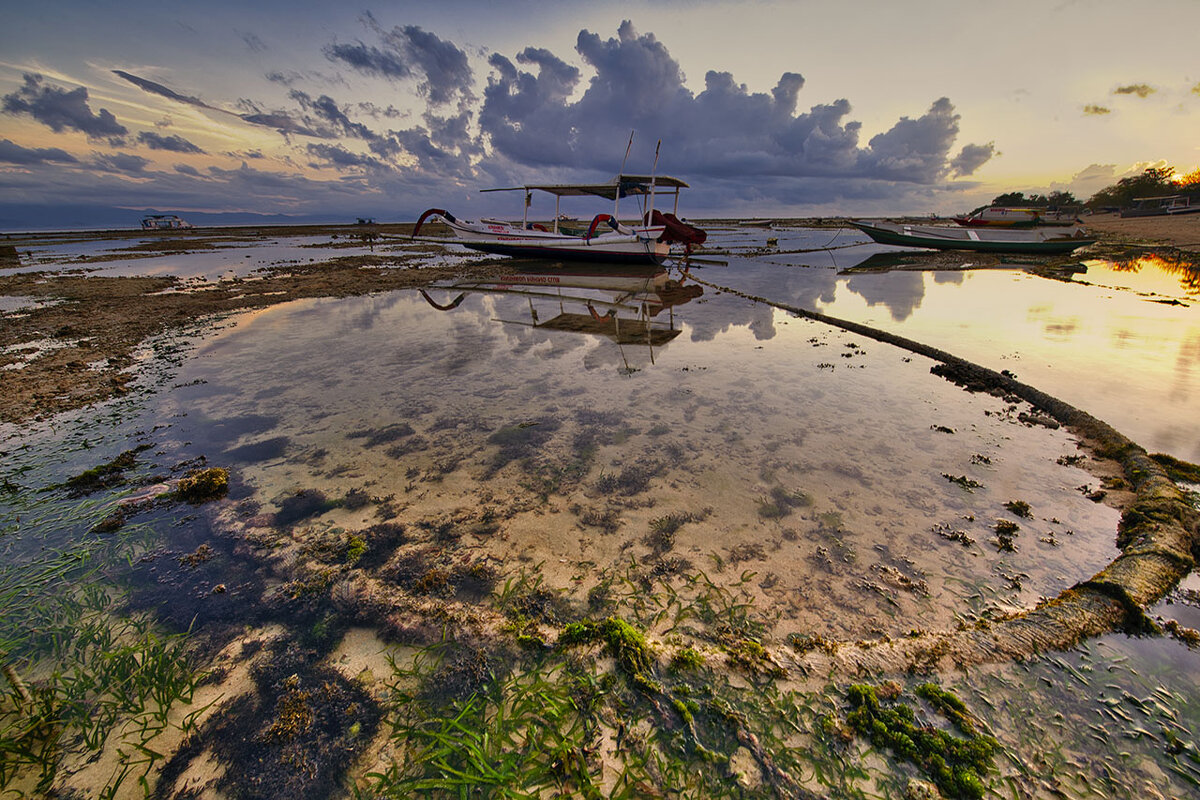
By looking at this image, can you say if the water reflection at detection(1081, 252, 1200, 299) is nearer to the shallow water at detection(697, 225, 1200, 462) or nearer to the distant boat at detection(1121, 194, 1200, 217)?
the shallow water at detection(697, 225, 1200, 462)

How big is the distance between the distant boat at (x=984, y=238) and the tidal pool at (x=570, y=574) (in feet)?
113

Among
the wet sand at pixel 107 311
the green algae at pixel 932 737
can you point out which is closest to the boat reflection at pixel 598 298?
the wet sand at pixel 107 311

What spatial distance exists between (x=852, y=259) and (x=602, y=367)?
3208 centimetres

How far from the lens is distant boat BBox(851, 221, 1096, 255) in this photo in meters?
33.0

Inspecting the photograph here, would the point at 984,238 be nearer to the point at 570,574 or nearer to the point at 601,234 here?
the point at 601,234

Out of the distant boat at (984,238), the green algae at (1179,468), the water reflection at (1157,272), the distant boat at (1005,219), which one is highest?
the distant boat at (1005,219)

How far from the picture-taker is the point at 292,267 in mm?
26219

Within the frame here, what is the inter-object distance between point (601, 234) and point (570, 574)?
24.2m

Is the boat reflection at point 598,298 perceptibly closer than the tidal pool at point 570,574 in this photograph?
No

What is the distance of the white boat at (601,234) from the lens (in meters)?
23.5

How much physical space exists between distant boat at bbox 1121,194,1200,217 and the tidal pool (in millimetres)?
105740

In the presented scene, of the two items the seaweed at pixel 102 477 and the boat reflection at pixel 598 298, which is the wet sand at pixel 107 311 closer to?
the seaweed at pixel 102 477

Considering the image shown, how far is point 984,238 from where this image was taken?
36.1m

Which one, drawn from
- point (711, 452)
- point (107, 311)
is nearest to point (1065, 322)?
point (711, 452)
